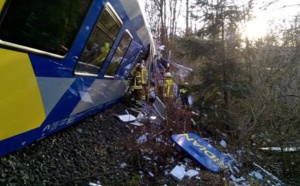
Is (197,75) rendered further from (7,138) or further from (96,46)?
(7,138)

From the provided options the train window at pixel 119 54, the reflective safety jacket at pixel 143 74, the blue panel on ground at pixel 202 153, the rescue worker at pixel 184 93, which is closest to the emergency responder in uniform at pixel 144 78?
the reflective safety jacket at pixel 143 74

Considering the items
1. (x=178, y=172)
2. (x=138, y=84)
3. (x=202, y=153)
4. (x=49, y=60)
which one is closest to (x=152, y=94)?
(x=138, y=84)

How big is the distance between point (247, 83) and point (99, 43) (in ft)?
21.4

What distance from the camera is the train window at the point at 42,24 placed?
8.73 ft

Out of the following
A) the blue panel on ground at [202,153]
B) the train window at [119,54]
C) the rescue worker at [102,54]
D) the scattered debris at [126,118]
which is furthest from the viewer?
the scattered debris at [126,118]

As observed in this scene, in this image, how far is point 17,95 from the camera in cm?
299

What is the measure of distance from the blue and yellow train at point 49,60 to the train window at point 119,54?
2.19 ft

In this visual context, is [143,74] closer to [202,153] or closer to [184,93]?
[184,93]

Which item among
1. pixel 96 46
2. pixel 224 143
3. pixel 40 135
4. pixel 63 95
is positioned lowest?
pixel 224 143

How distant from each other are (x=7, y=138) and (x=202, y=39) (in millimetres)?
9135

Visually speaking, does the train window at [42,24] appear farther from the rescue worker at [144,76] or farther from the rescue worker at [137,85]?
the rescue worker at [144,76]

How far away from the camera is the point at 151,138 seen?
612 centimetres

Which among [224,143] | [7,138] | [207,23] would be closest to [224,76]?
[207,23]

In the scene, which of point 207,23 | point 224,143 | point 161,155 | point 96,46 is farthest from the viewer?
point 207,23
